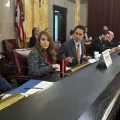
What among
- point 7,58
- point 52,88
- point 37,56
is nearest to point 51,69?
point 37,56

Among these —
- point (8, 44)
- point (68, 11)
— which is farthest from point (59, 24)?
point (8, 44)

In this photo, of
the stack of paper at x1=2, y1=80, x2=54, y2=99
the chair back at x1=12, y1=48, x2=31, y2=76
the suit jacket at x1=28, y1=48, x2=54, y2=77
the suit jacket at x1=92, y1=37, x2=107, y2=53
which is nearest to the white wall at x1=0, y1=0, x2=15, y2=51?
the suit jacket at x1=92, y1=37, x2=107, y2=53

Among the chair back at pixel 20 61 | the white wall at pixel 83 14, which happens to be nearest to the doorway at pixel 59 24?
the white wall at pixel 83 14

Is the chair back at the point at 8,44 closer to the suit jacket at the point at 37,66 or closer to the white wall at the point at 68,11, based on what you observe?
the white wall at the point at 68,11

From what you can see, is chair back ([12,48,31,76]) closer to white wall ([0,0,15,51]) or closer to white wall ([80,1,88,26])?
white wall ([0,0,15,51])

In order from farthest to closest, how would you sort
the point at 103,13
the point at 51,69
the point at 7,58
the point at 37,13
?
the point at 103,13, the point at 37,13, the point at 7,58, the point at 51,69

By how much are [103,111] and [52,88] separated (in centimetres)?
40

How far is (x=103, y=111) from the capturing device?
874 mm

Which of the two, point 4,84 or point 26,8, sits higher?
point 26,8

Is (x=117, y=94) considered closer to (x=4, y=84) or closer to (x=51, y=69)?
(x=4, y=84)

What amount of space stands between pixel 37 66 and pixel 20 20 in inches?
141

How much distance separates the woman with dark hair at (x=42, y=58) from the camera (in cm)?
239

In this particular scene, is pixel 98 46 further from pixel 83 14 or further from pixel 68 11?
pixel 83 14

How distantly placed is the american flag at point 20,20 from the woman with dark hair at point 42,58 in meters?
3.31
